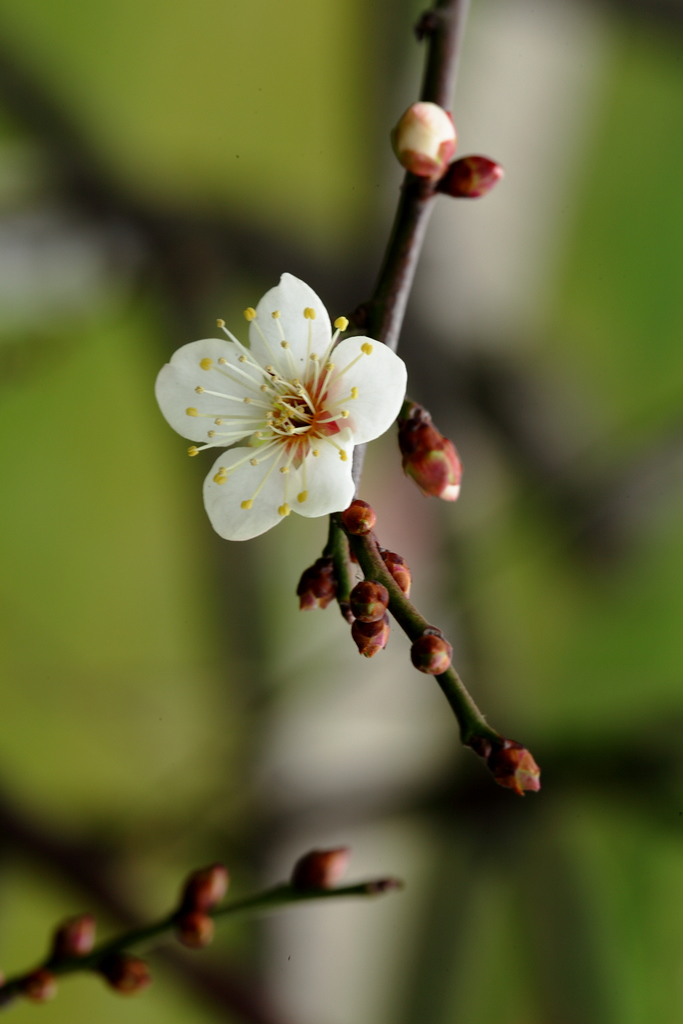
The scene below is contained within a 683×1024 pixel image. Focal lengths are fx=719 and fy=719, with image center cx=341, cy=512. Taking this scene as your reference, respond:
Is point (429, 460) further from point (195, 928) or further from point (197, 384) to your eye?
point (195, 928)

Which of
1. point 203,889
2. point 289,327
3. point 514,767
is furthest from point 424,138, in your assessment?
point 203,889

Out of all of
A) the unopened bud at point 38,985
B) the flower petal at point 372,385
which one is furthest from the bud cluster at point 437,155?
the unopened bud at point 38,985

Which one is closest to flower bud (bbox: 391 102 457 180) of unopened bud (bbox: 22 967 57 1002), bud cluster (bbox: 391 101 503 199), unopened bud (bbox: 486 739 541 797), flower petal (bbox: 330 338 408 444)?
bud cluster (bbox: 391 101 503 199)

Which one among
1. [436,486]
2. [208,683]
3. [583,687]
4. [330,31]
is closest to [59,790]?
[208,683]

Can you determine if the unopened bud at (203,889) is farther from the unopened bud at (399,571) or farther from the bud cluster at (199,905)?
the unopened bud at (399,571)

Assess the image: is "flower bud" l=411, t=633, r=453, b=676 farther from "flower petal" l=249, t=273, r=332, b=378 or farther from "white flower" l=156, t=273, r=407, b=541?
"flower petal" l=249, t=273, r=332, b=378

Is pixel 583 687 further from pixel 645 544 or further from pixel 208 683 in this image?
pixel 208 683

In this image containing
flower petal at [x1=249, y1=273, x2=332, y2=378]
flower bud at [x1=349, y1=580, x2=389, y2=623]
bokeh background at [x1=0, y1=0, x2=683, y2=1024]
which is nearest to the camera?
flower bud at [x1=349, y1=580, x2=389, y2=623]
